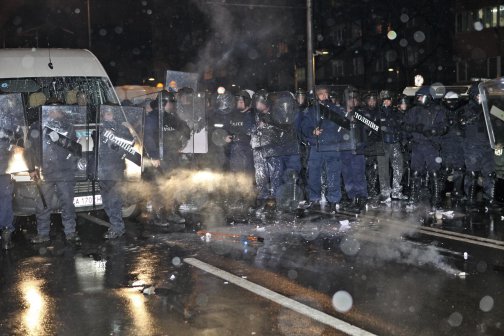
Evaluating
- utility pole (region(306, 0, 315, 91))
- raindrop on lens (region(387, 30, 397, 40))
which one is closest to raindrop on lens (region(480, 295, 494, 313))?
utility pole (region(306, 0, 315, 91))

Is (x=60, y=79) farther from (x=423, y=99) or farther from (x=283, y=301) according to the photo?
(x=423, y=99)

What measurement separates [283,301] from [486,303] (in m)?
1.69

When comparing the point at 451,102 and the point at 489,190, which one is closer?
the point at 489,190

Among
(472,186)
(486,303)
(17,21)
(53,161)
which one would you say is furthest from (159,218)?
(17,21)

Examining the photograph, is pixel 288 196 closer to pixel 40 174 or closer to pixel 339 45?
pixel 40 174

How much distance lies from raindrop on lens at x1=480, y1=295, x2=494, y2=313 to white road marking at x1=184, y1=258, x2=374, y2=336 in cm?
119

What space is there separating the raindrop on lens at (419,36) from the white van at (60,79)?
4530cm

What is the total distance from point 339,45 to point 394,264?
5771cm

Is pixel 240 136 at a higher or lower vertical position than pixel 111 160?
higher

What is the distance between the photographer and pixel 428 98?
11.9 metres

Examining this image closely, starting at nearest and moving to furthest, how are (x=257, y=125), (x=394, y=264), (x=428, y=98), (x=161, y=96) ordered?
(x=394, y=264)
(x=161, y=96)
(x=257, y=125)
(x=428, y=98)

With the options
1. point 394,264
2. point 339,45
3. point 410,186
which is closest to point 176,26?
point 339,45

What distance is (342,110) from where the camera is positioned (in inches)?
439

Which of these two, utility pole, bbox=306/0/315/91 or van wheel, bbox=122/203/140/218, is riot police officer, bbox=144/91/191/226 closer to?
van wheel, bbox=122/203/140/218
